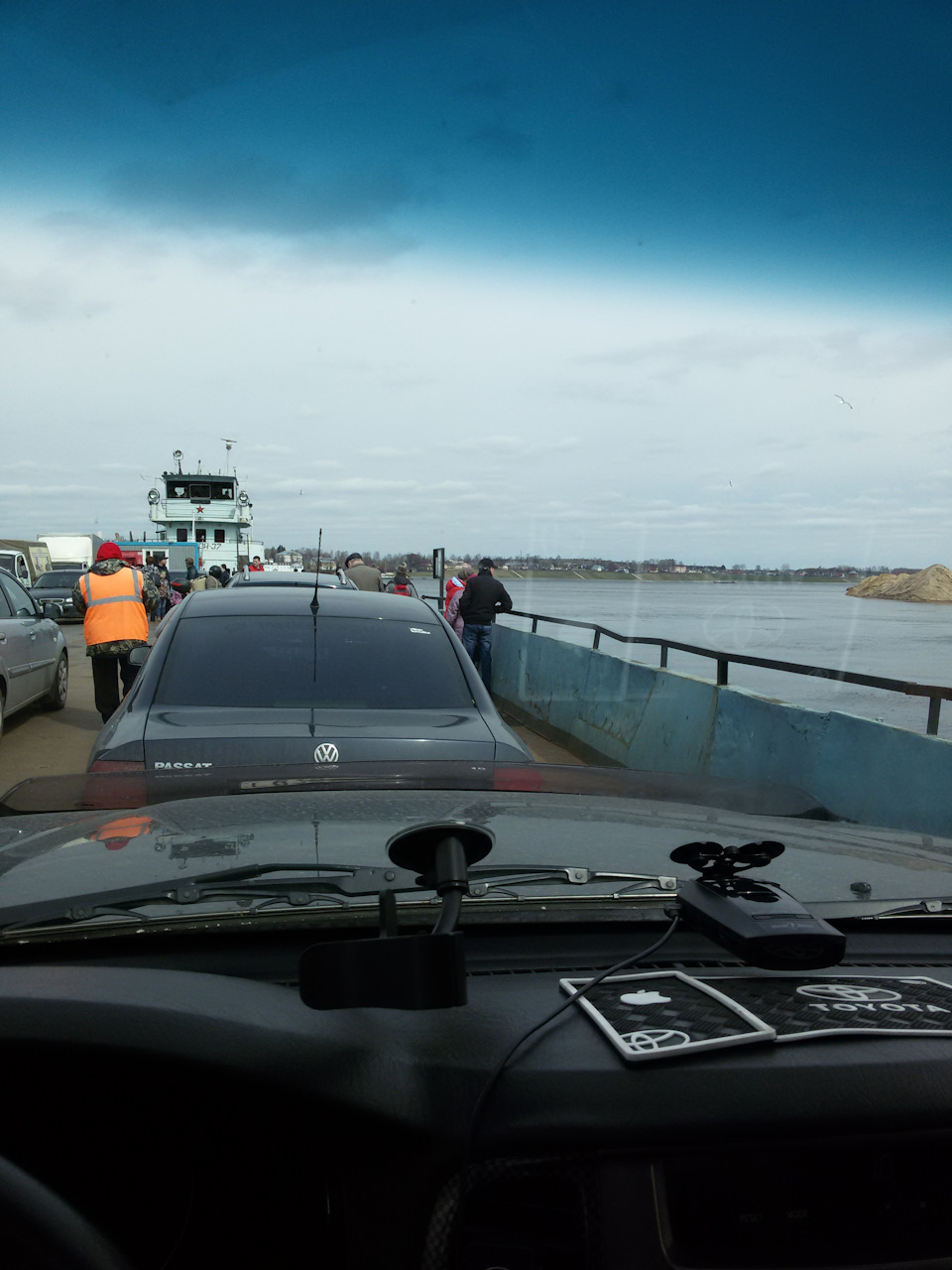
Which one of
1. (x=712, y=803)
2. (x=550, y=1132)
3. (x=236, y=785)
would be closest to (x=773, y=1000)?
(x=550, y=1132)

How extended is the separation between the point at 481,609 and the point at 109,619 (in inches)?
230

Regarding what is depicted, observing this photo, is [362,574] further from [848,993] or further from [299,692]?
[848,993]

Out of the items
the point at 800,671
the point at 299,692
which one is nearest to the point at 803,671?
the point at 800,671

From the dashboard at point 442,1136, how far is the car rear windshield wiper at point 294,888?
426 mm

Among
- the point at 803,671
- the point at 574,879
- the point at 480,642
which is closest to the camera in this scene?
the point at 574,879

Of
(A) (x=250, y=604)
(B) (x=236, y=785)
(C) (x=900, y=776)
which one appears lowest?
(C) (x=900, y=776)

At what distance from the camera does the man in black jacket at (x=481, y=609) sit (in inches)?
642

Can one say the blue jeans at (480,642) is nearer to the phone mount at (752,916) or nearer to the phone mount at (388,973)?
the phone mount at (752,916)

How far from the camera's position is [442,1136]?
5.64 ft

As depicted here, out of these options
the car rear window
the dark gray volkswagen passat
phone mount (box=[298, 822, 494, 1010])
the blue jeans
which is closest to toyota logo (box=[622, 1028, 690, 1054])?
phone mount (box=[298, 822, 494, 1010])

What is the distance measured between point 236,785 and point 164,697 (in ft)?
4.47

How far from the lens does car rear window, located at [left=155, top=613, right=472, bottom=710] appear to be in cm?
542

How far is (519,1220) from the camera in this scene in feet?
5.54

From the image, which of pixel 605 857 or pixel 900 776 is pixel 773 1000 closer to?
pixel 605 857
